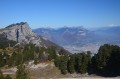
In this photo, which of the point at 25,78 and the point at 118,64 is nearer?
the point at 25,78

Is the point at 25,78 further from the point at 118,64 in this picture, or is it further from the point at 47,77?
the point at 118,64

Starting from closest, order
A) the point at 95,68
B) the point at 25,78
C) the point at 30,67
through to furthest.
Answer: the point at 25,78
the point at 95,68
the point at 30,67

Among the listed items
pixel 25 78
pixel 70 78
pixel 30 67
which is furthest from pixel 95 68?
pixel 25 78

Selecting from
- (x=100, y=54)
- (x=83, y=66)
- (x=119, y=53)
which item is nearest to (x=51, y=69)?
(x=83, y=66)

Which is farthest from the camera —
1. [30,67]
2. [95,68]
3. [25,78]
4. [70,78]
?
[30,67]

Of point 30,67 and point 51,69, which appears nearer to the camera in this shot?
point 51,69

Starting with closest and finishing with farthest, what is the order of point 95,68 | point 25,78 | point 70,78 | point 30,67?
1. point 25,78
2. point 70,78
3. point 95,68
4. point 30,67

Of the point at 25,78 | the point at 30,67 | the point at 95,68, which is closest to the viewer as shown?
the point at 25,78

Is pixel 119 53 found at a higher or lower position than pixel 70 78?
higher

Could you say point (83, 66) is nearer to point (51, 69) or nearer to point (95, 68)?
point (95, 68)
